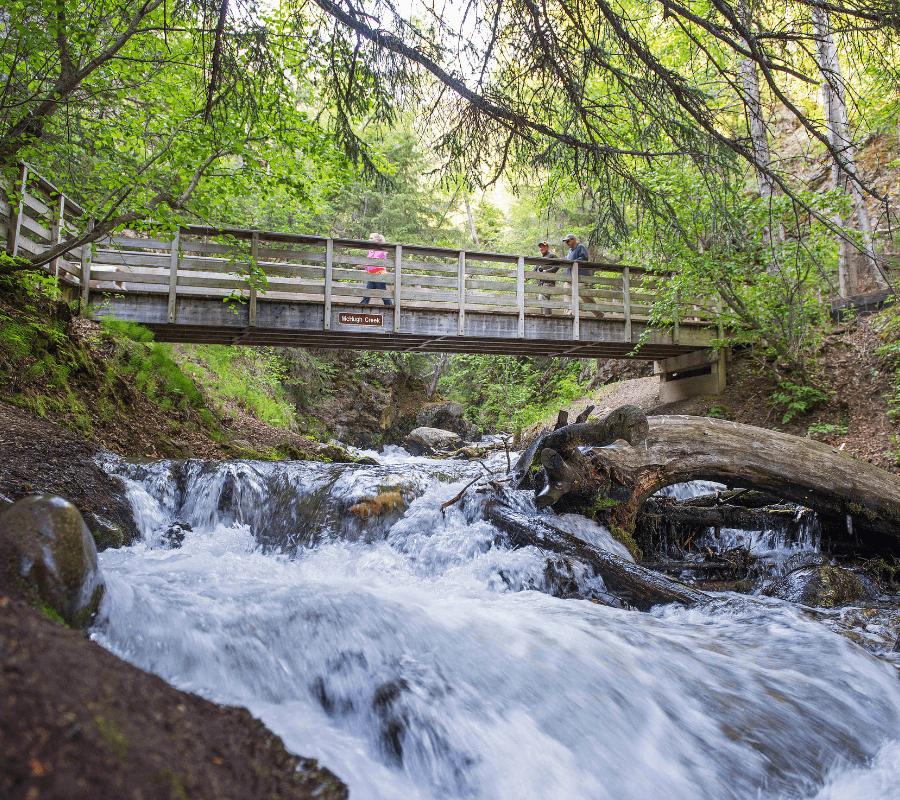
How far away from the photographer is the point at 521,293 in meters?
10.4

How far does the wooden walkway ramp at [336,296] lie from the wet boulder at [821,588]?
19.5ft

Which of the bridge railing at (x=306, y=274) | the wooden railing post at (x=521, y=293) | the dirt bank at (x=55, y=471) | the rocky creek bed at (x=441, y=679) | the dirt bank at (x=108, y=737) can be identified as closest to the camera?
the dirt bank at (x=108, y=737)

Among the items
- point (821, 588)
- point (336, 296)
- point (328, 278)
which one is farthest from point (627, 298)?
point (821, 588)

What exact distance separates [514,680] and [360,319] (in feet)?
24.8

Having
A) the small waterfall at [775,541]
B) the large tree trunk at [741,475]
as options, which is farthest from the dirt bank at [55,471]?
the small waterfall at [775,541]

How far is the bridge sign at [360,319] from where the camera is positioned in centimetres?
945

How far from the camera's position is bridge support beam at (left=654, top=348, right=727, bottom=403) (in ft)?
36.7

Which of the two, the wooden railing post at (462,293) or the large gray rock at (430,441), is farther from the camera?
the large gray rock at (430,441)

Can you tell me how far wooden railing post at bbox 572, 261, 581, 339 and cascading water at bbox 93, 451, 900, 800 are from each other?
6.93 m

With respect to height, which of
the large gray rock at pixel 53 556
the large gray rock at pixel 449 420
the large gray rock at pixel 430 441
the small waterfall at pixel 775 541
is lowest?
the small waterfall at pixel 775 541

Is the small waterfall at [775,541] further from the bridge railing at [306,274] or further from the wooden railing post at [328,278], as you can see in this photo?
the wooden railing post at [328,278]

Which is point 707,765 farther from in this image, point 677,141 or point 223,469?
point 223,469

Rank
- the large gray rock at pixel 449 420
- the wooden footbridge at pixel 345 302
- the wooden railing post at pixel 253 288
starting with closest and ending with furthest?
the wooden footbridge at pixel 345 302 < the wooden railing post at pixel 253 288 < the large gray rock at pixel 449 420

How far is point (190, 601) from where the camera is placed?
3.04m
